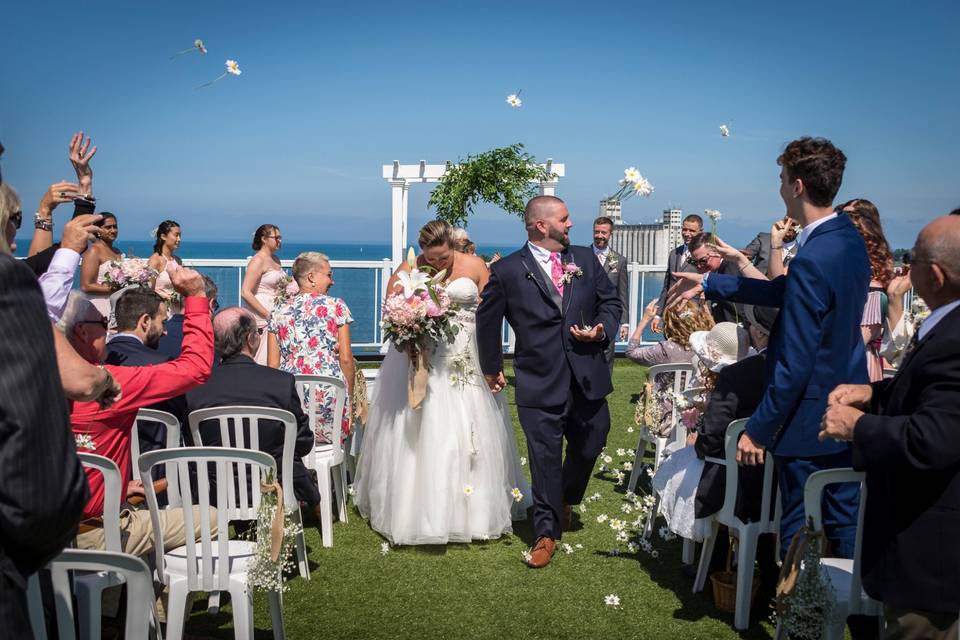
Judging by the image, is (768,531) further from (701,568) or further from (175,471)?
(175,471)

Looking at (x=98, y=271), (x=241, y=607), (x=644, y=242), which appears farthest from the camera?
(x=644, y=242)

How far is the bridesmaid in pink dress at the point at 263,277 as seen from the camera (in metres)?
8.98

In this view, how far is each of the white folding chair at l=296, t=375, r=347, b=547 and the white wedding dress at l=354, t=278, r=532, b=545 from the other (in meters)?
0.33

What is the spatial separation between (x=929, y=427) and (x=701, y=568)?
8.46 feet

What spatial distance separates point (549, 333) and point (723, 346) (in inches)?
44.8

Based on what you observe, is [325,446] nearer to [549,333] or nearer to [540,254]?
[549,333]

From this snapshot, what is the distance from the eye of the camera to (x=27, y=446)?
1.67 metres

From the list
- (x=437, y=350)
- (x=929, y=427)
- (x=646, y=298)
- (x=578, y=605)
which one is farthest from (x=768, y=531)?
(x=646, y=298)

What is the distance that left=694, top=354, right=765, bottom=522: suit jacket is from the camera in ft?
14.4

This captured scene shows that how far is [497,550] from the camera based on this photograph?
18.4 feet

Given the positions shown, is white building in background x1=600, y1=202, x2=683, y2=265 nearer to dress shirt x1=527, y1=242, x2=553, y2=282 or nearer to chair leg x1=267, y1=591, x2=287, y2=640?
dress shirt x1=527, y1=242, x2=553, y2=282

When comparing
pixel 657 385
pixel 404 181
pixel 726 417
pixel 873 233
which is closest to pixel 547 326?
pixel 726 417

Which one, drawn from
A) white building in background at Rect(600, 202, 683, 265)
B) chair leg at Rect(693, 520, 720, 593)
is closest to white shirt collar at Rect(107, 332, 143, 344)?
chair leg at Rect(693, 520, 720, 593)

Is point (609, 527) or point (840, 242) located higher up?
point (840, 242)
